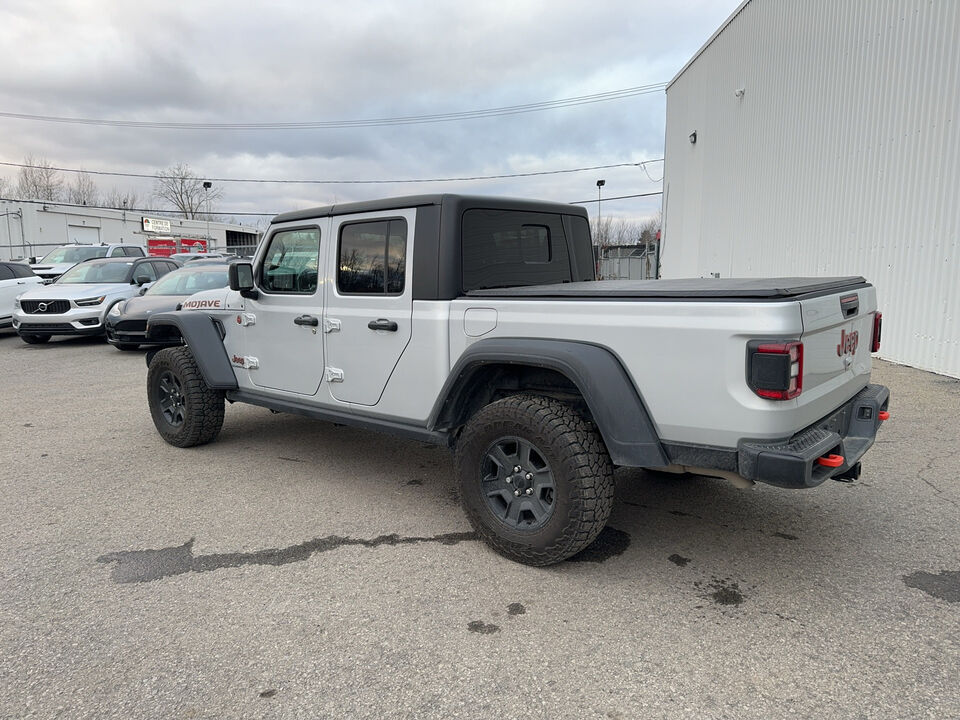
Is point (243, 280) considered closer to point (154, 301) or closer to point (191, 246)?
point (154, 301)

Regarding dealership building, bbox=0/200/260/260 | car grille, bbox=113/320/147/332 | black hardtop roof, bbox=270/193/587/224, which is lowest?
car grille, bbox=113/320/147/332

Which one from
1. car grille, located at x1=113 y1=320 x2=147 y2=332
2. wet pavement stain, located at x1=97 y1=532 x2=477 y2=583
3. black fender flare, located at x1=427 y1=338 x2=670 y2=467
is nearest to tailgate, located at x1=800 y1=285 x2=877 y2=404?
black fender flare, located at x1=427 y1=338 x2=670 y2=467

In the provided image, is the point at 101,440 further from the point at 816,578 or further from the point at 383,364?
the point at 816,578

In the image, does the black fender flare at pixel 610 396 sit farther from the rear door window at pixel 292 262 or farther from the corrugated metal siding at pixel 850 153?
the corrugated metal siding at pixel 850 153

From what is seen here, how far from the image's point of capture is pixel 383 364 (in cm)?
406

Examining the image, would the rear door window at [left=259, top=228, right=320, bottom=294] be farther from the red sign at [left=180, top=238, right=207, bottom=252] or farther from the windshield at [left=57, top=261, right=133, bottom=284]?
the red sign at [left=180, top=238, right=207, bottom=252]

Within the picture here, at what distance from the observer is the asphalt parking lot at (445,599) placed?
7.98ft

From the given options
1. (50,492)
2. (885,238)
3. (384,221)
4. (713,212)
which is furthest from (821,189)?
(50,492)

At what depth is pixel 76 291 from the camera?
12.4 metres

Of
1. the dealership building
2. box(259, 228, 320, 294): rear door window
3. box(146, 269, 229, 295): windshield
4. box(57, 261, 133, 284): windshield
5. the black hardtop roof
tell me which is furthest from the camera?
the dealership building

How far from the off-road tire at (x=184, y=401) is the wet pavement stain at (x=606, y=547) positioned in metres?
3.42

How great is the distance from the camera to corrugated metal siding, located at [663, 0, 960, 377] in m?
8.12

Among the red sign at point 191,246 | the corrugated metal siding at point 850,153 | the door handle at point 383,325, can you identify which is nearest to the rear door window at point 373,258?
the door handle at point 383,325

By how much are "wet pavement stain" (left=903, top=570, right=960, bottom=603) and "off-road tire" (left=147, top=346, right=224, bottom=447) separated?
492cm
